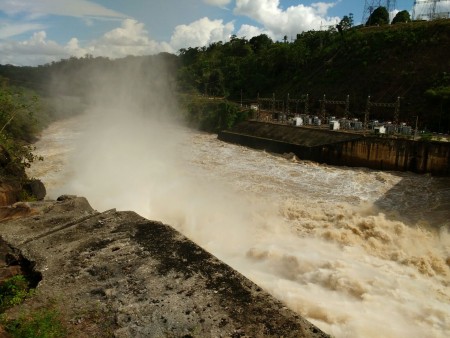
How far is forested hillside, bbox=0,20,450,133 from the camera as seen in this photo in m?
33.6

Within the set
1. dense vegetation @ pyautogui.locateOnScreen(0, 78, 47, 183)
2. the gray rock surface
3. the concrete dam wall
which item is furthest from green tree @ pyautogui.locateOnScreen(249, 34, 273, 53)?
the gray rock surface

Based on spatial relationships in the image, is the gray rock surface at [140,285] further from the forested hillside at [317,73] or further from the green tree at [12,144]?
the forested hillside at [317,73]

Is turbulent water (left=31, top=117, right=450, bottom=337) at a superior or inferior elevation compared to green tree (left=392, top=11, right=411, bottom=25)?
inferior

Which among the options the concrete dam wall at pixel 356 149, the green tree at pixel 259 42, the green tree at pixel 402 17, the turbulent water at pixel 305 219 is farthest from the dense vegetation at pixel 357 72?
the turbulent water at pixel 305 219

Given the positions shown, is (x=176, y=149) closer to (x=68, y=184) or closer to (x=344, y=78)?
(x=68, y=184)

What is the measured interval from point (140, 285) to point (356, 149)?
64.6 feet

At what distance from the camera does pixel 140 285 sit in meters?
7.84

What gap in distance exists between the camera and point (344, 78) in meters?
41.5

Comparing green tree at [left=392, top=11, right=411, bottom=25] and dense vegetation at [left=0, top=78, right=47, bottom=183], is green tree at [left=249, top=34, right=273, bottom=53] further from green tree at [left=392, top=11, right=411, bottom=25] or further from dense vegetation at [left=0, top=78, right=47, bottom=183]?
dense vegetation at [left=0, top=78, right=47, bottom=183]

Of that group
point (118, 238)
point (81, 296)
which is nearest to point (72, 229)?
point (118, 238)

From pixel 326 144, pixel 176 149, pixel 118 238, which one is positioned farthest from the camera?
pixel 176 149

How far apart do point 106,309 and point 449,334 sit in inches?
288

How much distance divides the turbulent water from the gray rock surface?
1.97m

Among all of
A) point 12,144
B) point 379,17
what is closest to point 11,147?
point 12,144
